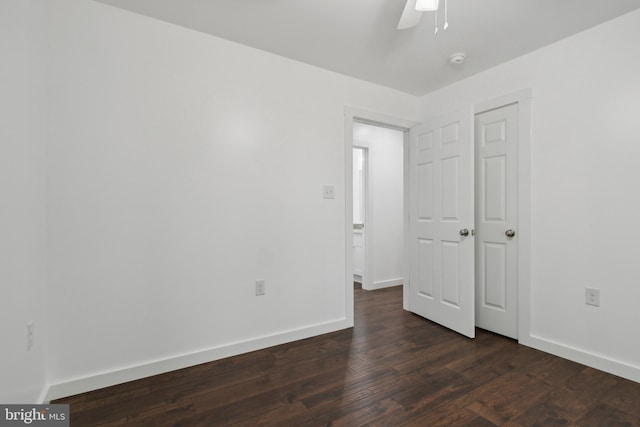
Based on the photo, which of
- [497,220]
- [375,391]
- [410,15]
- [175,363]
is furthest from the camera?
[497,220]

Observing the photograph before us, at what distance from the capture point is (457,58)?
2.49 metres

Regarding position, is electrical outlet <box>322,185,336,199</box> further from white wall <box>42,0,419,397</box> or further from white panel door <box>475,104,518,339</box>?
white panel door <box>475,104,518,339</box>

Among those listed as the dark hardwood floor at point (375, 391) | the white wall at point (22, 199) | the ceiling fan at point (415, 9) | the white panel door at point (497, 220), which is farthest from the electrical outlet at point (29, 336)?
the white panel door at point (497, 220)

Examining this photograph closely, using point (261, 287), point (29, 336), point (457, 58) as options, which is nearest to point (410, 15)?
point (457, 58)

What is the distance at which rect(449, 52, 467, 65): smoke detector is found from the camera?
2.45 m

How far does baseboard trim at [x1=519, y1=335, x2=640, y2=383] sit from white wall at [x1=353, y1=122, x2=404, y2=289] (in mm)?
2067

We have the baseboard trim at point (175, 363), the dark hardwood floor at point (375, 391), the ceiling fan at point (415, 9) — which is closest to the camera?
the ceiling fan at point (415, 9)

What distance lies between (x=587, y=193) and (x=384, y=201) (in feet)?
7.97

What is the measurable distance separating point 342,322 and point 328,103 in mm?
2030

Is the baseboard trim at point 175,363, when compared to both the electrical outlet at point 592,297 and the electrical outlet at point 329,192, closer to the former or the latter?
the electrical outlet at point 329,192

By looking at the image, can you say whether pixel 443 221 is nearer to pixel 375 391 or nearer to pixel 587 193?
pixel 587 193

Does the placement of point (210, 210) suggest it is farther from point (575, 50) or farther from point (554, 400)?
point (575, 50)

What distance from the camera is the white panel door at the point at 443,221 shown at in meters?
2.64

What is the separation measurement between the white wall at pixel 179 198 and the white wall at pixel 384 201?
153cm
